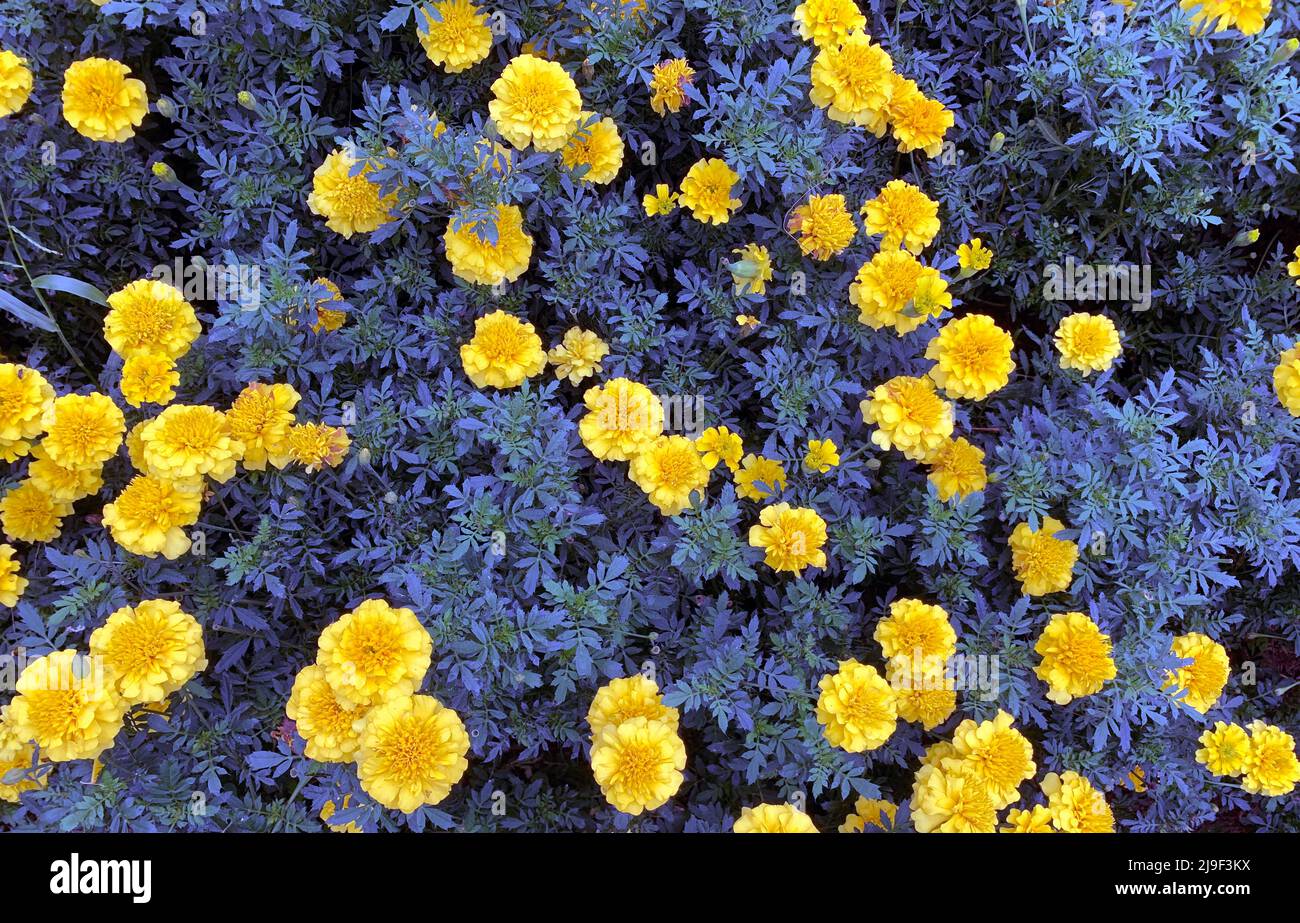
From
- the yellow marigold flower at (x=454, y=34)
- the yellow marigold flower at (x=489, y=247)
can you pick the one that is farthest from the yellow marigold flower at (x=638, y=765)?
the yellow marigold flower at (x=454, y=34)

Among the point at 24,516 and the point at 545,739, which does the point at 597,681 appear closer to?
the point at 545,739

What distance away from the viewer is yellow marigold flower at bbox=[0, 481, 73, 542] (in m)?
2.28

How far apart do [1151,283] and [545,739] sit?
2535 millimetres

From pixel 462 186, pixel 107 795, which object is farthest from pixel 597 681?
pixel 462 186

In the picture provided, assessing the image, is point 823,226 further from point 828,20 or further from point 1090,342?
point 1090,342

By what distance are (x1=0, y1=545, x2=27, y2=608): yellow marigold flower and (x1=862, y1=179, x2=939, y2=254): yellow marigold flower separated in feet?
8.07

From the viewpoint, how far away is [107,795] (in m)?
2.00

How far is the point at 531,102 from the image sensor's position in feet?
7.06

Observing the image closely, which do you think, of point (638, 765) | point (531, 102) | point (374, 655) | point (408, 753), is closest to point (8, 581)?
point (374, 655)

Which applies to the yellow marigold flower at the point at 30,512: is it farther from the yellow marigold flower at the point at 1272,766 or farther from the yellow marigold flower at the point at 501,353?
the yellow marigold flower at the point at 1272,766

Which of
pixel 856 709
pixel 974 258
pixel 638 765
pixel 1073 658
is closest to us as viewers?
pixel 638 765

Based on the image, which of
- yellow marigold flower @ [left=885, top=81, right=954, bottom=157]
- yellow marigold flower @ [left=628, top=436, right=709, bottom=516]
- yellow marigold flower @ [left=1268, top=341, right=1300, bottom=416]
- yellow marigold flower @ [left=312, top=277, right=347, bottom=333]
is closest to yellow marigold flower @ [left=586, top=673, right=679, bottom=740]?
yellow marigold flower @ [left=628, top=436, right=709, bottom=516]

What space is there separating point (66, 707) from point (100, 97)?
5.20ft

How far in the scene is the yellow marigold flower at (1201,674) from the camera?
91.0 inches
